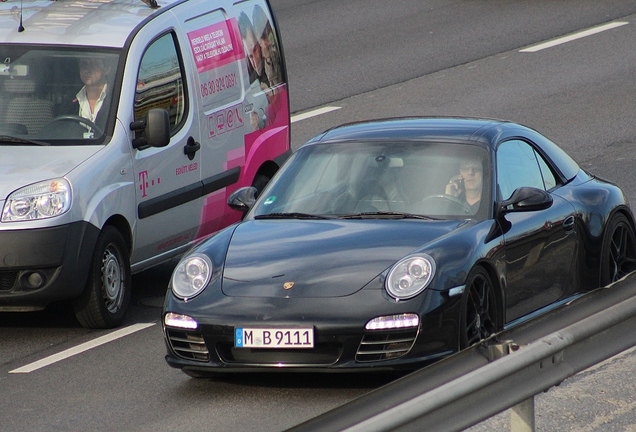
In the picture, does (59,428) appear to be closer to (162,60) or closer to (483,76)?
(162,60)

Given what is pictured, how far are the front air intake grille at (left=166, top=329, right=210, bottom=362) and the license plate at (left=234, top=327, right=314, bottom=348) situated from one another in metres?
0.26

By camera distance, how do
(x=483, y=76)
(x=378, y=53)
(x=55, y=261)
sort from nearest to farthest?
(x=55, y=261) < (x=483, y=76) < (x=378, y=53)

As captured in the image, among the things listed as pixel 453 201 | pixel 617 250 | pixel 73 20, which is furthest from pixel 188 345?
pixel 73 20

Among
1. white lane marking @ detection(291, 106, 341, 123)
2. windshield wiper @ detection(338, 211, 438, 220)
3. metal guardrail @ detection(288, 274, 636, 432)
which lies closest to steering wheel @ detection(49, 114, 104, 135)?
windshield wiper @ detection(338, 211, 438, 220)

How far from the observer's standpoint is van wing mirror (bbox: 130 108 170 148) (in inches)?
392

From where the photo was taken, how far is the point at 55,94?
10.2m

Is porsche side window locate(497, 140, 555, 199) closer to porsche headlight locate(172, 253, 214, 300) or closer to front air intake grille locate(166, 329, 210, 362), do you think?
porsche headlight locate(172, 253, 214, 300)

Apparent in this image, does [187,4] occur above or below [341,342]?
above

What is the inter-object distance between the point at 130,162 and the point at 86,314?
1120mm

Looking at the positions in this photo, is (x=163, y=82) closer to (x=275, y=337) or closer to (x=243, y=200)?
(x=243, y=200)

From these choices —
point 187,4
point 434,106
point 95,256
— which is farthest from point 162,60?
point 434,106

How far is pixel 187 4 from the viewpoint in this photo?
→ 11.2 meters

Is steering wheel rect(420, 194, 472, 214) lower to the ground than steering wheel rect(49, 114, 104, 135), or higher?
lower

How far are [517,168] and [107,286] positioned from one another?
281cm
